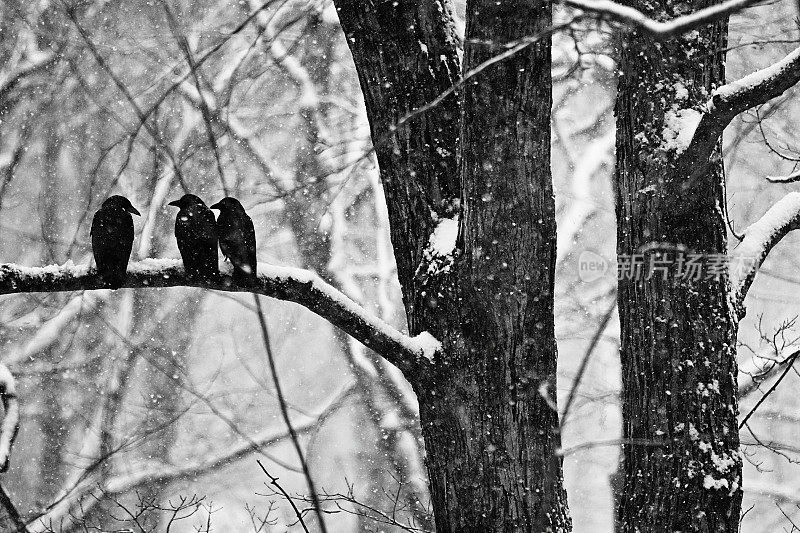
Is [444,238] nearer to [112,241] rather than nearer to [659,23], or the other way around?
[112,241]

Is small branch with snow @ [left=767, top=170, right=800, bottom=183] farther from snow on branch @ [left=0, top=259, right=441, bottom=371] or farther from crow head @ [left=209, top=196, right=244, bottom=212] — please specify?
crow head @ [left=209, top=196, right=244, bottom=212]

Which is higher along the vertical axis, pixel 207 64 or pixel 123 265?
pixel 207 64

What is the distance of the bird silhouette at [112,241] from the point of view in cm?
266

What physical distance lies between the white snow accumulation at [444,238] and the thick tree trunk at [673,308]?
602 millimetres

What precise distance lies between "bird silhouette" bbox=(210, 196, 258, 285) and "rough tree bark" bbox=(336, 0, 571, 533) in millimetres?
637

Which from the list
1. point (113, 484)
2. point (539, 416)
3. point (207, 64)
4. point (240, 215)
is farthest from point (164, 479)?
point (539, 416)

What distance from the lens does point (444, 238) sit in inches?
107

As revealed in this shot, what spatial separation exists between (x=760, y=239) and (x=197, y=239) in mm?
2184

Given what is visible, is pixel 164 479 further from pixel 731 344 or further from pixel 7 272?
pixel 731 344

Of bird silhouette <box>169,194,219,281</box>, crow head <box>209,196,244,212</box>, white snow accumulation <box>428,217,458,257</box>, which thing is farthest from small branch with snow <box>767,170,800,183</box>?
crow head <box>209,196,244,212</box>

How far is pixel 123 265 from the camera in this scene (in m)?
2.71

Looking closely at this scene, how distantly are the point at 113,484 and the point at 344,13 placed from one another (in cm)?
980

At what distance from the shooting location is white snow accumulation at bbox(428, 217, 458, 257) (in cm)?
267

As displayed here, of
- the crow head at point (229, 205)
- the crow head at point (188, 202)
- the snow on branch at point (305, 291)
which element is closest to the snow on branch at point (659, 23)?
the snow on branch at point (305, 291)
